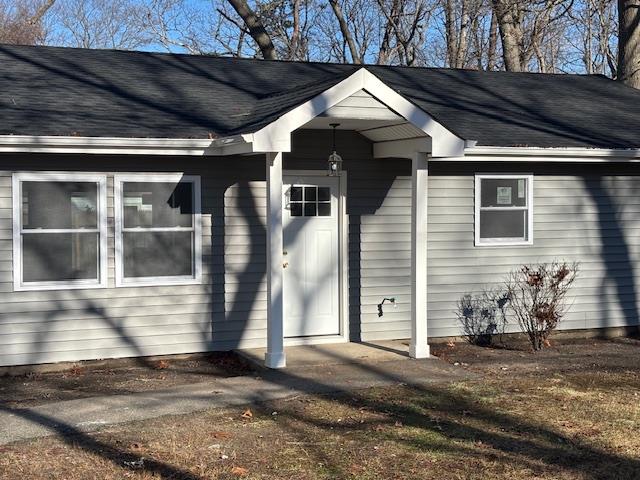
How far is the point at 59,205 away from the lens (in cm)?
993

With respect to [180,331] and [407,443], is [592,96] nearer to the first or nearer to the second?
[180,331]

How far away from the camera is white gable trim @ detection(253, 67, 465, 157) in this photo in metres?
9.20

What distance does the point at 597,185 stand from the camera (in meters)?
12.4

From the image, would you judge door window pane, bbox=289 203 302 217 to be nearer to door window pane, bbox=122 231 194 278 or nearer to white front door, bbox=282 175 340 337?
white front door, bbox=282 175 340 337

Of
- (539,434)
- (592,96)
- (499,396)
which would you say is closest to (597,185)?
(592,96)

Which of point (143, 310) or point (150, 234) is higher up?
point (150, 234)

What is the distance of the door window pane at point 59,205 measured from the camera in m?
9.80

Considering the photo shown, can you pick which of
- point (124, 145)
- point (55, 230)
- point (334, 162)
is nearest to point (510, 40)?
point (334, 162)

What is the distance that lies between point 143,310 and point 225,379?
165 centimetres

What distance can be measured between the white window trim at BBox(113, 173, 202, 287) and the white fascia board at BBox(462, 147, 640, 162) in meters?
3.30

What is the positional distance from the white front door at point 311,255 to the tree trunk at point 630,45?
10005mm

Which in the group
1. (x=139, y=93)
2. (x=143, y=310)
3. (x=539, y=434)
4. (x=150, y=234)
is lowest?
(x=539, y=434)

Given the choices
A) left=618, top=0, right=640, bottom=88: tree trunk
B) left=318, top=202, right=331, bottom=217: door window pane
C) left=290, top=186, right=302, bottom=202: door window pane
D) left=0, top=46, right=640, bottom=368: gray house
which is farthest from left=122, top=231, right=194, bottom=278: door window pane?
left=618, top=0, right=640, bottom=88: tree trunk

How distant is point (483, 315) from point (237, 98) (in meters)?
4.38
